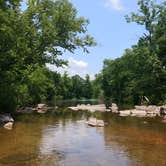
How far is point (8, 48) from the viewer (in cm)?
3300

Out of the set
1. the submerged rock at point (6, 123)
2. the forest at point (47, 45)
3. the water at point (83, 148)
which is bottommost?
the water at point (83, 148)

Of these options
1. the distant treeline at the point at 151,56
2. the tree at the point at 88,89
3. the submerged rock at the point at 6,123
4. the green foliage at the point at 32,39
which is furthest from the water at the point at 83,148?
the tree at the point at 88,89

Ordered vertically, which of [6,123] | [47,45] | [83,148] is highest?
[47,45]

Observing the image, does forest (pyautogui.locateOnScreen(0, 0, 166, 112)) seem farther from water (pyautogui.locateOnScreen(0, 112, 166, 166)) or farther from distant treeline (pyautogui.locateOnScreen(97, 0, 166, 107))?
water (pyautogui.locateOnScreen(0, 112, 166, 166))

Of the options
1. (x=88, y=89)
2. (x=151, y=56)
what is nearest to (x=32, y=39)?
(x=151, y=56)

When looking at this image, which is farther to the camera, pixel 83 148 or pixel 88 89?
pixel 88 89

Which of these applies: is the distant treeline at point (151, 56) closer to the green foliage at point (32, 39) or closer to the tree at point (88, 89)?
the green foliage at point (32, 39)

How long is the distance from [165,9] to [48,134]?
40.0 metres

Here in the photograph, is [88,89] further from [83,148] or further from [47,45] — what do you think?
[83,148]

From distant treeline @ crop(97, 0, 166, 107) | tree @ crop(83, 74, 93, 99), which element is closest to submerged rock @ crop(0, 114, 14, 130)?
distant treeline @ crop(97, 0, 166, 107)

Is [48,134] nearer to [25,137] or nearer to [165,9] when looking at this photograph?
[25,137]

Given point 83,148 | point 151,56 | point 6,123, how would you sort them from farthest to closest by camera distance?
point 151,56 < point 6,123 < point 83,148

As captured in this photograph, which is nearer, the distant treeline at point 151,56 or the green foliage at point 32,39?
the green foliage at point 32,39

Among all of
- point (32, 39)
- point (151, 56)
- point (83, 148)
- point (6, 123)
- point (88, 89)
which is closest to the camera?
point (83, 148)
